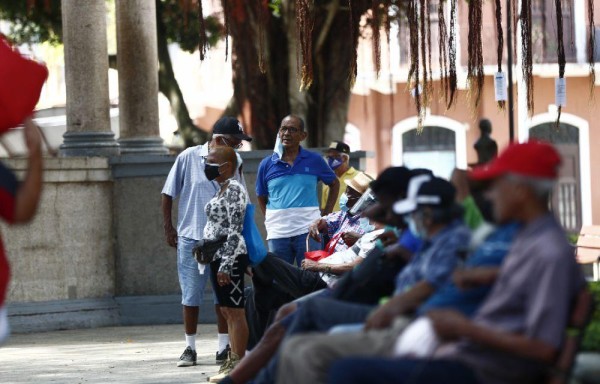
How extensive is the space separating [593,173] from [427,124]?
463 cm

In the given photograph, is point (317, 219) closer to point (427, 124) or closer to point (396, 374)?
point (396, 374)

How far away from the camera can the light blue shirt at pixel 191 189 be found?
13094mm

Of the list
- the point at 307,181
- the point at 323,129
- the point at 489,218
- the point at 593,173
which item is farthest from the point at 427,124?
the point at 489,218

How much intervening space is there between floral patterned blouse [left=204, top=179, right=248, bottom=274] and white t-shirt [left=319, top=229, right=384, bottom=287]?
24.6 inches

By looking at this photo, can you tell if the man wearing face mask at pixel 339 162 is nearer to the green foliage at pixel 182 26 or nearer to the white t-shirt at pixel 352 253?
the white t-shirt at pixel 352 253

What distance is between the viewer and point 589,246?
24891 millimetres

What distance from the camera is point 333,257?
1143 centimetres

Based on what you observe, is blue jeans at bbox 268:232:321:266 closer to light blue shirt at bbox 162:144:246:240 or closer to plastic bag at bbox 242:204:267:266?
light blue shirt at bbox 162:144:246:240

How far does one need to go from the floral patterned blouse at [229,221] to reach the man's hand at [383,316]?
4.33 meters

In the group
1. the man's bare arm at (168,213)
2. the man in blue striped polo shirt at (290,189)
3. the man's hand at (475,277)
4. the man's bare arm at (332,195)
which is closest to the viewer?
the man's hand at (475,277)

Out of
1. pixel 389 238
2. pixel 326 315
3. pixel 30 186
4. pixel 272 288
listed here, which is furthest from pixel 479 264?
pixel 272 288

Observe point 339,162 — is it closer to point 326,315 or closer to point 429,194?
point 326,315

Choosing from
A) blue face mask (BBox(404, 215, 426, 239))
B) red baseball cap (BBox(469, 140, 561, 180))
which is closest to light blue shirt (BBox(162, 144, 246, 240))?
blue face mask (BBox(404, 215, 426, 239))

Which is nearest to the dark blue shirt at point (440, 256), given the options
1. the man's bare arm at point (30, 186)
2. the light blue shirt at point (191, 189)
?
the man's bare arm at point (30, 186)
